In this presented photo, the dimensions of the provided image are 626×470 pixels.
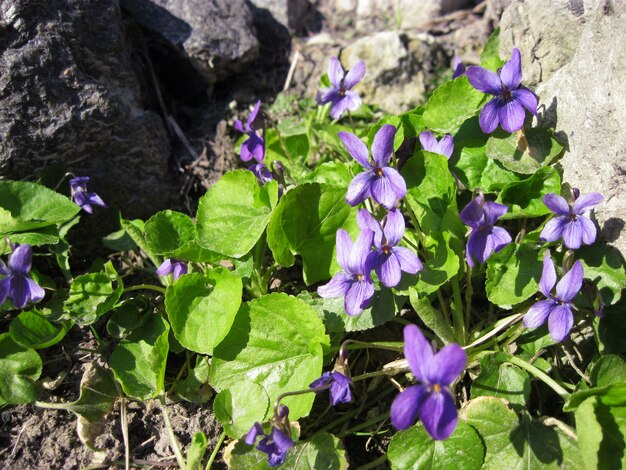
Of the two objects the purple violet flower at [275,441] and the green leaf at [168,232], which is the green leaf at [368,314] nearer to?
the purple violet flower at [275,441]

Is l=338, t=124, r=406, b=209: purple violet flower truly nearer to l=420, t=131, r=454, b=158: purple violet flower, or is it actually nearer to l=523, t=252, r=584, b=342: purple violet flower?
l=420, t=131, r=454, b=158: purple violet flower

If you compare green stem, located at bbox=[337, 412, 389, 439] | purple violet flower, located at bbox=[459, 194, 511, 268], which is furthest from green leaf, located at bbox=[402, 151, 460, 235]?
green stem, located at bbox=[337, 412, 389, 439]

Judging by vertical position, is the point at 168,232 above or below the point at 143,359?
above

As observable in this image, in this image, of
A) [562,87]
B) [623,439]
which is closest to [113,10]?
[562,87]

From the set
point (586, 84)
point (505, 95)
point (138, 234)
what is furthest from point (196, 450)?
point (586, 84)

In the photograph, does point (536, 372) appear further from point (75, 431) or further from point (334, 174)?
point (75, 431)
